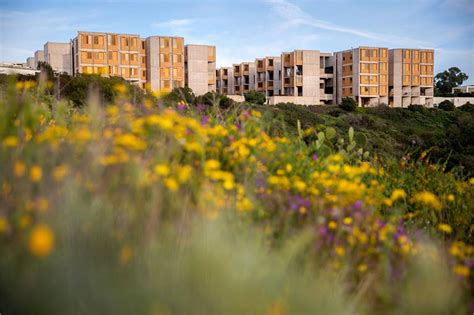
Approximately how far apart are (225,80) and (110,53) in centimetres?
2874

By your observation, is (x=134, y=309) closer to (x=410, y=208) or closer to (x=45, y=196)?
(x=45, y=196)

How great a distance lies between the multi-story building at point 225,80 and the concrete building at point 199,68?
1994cm

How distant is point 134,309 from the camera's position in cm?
179

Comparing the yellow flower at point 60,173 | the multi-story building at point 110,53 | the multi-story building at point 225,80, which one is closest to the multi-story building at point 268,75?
the multi-story building at point 225,80

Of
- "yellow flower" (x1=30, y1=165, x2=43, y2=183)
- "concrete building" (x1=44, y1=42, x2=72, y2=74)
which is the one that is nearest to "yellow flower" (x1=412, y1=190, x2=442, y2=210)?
"yellow flower" (x1=30, y1=165, x2=43, y2=183)

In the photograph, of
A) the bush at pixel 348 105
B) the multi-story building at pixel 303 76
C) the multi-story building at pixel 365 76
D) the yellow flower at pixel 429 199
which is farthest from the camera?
the multi-story building at pixel 365 76

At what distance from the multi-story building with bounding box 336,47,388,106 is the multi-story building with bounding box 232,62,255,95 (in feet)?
43.9

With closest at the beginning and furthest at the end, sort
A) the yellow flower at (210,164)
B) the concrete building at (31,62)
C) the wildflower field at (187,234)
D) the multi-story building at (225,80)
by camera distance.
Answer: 1. the wildflower field at (187,234)
2. the yellow flower at (210,164)
3. the concrete building at (31,62)
4. the multi-story building at (225,80)

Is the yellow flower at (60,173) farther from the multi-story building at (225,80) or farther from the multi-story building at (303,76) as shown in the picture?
the multi-story building at (225,80)

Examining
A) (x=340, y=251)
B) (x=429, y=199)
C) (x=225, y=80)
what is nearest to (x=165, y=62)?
(x=225, y=80)

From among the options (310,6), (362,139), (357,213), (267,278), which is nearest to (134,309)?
(267,278)

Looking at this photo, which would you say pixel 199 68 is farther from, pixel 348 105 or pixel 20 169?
pixel 20 169

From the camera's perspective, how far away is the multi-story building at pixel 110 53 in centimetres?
5500

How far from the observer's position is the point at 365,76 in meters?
69.1
